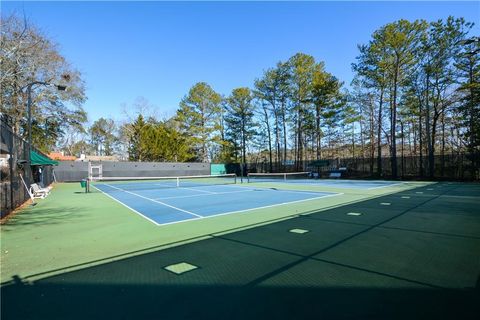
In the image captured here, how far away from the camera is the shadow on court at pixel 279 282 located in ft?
9.90

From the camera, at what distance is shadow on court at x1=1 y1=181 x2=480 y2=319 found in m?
3.02

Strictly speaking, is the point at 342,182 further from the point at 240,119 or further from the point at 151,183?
the point at 240,119

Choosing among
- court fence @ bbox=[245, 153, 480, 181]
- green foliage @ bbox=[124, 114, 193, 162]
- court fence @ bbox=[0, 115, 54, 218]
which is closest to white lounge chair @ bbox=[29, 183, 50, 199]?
court fence @ bbox=[0, 115, 54, 218]

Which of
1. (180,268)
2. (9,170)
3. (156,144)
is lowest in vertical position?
(180,268)

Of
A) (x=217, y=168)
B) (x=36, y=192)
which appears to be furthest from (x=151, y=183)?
(x=217, y=168)

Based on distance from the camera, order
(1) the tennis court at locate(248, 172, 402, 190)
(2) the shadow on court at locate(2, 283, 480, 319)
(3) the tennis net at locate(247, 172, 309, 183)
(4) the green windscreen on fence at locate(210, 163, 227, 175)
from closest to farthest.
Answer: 1. (2) the shadow on court at locate(2, 283, 480, 319)
2. (1) the tennis court at locate(248, 172, 402, 190)
3. (3) the tennis net at locate(247, 172, 309, 183)
4. (4) the green windscreen on fence at locate(210, 163, 227, 175)

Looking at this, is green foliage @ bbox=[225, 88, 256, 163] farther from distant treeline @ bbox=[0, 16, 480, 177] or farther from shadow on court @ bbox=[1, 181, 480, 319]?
shadow on court @ bbox=[1, 181, 480, 319]

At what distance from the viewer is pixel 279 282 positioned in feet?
12.3

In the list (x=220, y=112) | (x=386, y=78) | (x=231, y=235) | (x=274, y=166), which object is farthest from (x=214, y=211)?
(x=220, y=112)

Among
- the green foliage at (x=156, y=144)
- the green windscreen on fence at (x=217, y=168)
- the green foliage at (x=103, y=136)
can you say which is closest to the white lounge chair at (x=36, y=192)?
the green windscreen on fence at (x=217, y=168)

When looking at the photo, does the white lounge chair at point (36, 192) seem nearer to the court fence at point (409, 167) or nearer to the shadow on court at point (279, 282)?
the shadow on court at point (279, 282)

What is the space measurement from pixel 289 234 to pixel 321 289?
275cm

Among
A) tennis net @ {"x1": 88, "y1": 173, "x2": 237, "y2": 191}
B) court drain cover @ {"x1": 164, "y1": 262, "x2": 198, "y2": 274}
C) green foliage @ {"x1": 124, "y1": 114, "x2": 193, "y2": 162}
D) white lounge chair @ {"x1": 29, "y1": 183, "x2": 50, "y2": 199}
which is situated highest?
green foliage @ {"x1": 124, "y1": 114, "x2": 193, "y2": 162}

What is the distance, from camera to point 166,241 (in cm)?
592
